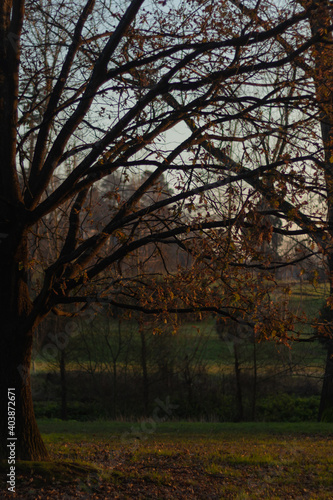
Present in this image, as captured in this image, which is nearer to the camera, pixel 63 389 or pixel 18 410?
pixel 18 410

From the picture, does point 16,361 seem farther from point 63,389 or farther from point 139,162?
point 63,389

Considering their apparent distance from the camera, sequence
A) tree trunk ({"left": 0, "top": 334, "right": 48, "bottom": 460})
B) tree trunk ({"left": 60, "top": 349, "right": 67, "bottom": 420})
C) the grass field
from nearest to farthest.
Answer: the grass field, tree trunk ({"left": 0, "top": 334, "right": 48, "bottom": 460}), tree trunk ({"left": 60, "top": 349, "right": 67, "bottom": 420})

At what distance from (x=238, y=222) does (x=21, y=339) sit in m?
3.35

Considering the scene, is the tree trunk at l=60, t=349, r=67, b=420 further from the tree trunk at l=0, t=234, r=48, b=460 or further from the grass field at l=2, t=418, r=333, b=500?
the tree trunk at l=0, t=234, r=48, b=460

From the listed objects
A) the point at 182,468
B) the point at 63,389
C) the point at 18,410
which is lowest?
the point at 63,389

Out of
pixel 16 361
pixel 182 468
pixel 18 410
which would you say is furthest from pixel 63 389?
pixel 16 361

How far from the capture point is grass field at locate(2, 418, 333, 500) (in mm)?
5941

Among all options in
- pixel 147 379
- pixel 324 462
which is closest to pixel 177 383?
pixel 147 379

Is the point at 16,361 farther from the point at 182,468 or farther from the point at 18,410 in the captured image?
the point at 182,468

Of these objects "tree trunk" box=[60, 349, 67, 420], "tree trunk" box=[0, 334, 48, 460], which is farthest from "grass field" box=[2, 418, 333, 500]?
"tree trunk" box=[60, 349, 67, 420]

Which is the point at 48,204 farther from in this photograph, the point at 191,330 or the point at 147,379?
the point at 191,330

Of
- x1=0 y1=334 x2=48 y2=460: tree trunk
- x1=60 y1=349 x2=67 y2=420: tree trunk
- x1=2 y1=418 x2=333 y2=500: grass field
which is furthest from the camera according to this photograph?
x1=60 y1=349 x2=67 y2=420: tree trunk

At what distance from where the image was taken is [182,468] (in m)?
7.18

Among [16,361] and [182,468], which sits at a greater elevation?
[16,361]
